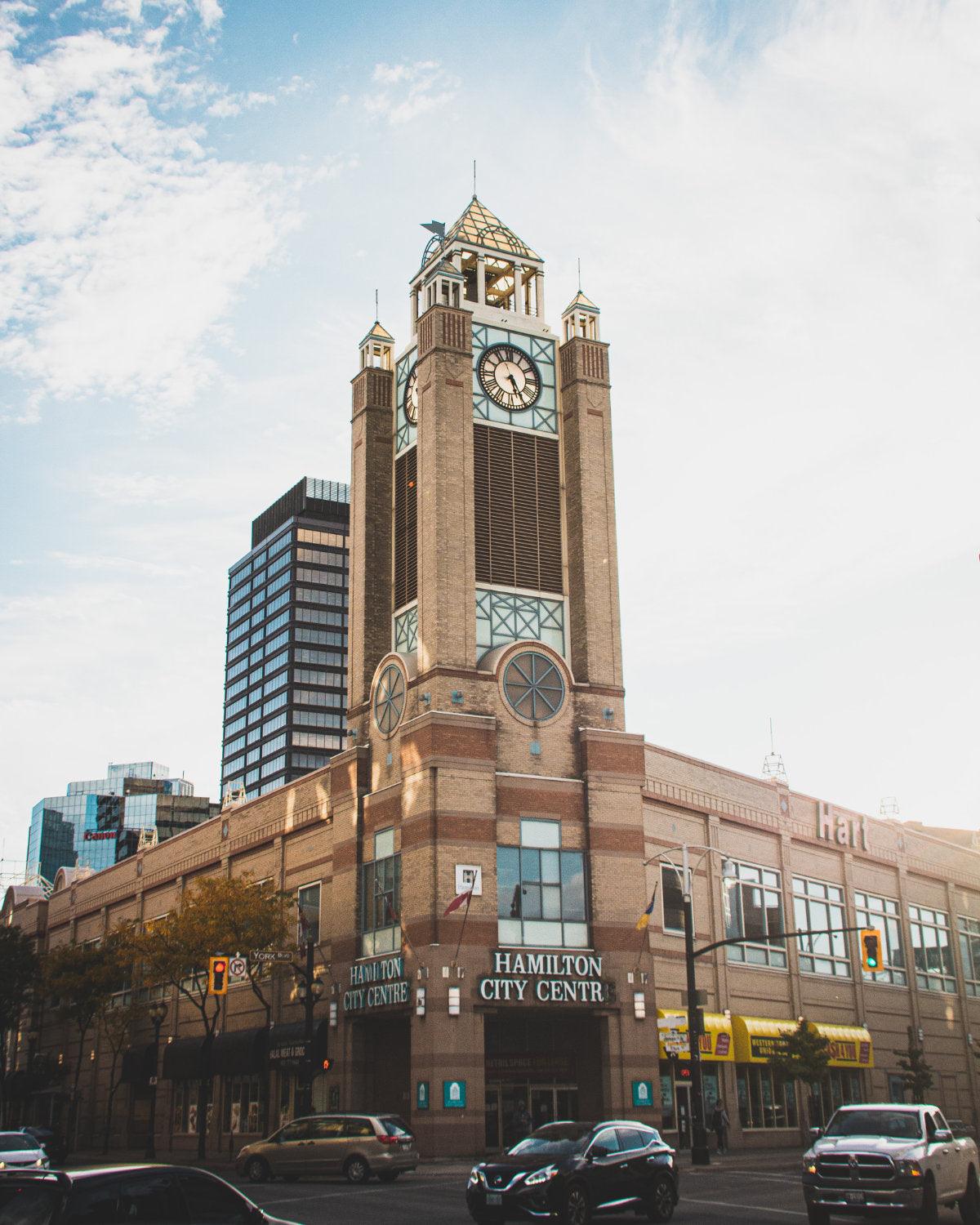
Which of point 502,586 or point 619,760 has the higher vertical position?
point 502,586

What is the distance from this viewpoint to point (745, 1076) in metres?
55.7

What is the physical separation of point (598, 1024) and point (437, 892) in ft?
26.6

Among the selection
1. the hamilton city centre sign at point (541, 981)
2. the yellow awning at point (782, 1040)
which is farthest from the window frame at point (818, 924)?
the hamilton city centre sign at point (541, 981)

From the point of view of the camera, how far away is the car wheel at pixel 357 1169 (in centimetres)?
3541

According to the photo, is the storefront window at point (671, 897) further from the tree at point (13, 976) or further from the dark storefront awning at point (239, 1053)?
the tree at point (13, 976)

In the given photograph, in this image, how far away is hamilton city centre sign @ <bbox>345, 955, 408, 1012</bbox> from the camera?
47.7 meters

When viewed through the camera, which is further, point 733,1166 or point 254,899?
point 254,899

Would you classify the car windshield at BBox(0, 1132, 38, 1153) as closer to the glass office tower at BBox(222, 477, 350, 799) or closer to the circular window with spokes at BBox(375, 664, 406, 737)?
the circular window with spokes at BBox(375, 664, 406, 737)

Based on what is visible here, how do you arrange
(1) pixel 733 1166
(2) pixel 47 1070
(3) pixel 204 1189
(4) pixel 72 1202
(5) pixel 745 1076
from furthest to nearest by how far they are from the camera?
(2) pixel 47 1070, (5) pixel 745 1076, (1) pixel 733 1166, (3) pixel 204 1189, (4) pixel 72 1202

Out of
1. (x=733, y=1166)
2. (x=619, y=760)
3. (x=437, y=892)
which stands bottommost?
(x=733, y=1166)

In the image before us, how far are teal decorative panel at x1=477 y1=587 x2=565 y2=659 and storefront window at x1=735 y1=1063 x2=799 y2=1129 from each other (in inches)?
759

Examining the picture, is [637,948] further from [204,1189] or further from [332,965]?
[204,1189]

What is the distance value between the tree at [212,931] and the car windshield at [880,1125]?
109 feet

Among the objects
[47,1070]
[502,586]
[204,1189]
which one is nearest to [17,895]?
[47,1070]
